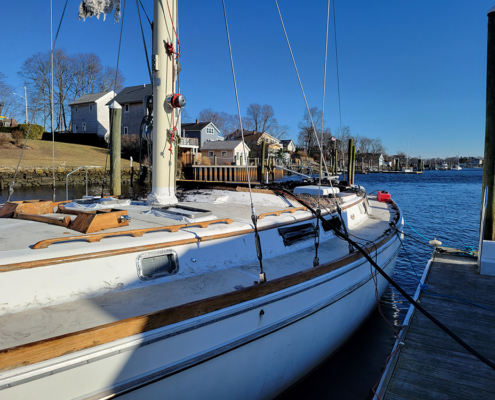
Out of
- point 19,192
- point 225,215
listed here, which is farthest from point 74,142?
point 225,215

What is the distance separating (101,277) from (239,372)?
5.57 feet

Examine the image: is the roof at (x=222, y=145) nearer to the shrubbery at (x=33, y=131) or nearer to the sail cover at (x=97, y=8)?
the shrubbery at (x=33, y=131)

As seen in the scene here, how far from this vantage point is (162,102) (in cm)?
579

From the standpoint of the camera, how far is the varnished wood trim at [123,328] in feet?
7.59

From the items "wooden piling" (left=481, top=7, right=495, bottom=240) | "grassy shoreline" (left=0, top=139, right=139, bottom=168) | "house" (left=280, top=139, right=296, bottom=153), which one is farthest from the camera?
"house" (left=280, top=139, right=296, bottom=153)

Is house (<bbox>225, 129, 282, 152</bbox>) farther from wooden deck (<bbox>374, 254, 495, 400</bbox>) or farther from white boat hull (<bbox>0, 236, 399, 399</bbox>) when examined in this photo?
white boat hull (<bbox>0, 236, 399, 399</bbox>)

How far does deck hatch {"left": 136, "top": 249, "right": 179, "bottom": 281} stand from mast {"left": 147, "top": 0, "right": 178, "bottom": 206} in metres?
2.03

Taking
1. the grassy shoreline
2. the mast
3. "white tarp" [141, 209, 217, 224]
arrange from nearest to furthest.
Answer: "white tarp" [141, 209, 217, 224] < the mast < the grassy shoreline

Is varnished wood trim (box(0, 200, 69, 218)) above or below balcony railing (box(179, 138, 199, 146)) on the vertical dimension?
below

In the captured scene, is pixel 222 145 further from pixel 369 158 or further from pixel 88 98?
pixel 369 158

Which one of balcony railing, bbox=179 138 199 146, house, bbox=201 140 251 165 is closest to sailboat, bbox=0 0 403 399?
balcony railing, bbox=179 138 199 146

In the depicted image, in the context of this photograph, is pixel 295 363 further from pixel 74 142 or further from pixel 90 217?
pixel 74 142

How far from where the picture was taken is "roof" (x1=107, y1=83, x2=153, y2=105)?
158ft

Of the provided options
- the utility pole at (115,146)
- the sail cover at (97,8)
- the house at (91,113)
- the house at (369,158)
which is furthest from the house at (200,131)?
the house at (369,158)
